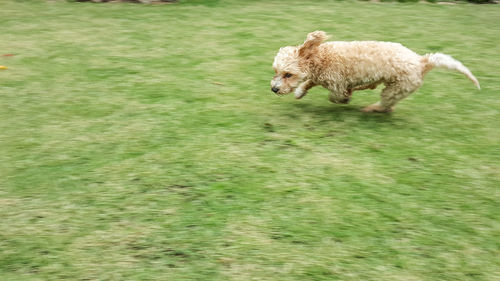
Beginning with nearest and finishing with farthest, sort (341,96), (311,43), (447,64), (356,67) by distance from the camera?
(447,64)
(356,67)
(311,43)
(341,96)

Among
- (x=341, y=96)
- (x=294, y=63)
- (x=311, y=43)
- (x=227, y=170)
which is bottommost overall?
(x=227, y=170)

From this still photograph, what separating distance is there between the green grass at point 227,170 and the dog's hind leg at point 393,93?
0.08m

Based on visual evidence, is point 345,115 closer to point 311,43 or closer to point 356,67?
point 356,67

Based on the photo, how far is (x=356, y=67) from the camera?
402 centimetres

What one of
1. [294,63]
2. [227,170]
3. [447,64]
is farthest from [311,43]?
[227,170]

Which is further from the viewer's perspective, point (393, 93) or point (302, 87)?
point (302, 87)

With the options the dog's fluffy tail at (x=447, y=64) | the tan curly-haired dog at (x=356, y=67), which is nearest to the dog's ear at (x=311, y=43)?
the tan curly-haired dog at (x=356, y=67)

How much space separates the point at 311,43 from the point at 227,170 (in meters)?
Result: 1.43

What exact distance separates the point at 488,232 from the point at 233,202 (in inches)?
58.1

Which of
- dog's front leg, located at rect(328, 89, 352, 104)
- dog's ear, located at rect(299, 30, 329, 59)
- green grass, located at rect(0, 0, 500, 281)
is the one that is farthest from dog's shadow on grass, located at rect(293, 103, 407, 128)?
dog's ear, located at rect(299, 30, 329, 59)

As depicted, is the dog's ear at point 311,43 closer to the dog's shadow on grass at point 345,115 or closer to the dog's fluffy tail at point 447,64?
the dog's shadow on grass at point 345,115

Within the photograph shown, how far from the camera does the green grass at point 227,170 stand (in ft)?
8.43

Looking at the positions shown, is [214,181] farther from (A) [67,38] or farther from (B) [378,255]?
(A) [67,38]

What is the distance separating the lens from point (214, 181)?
3.28 meters
